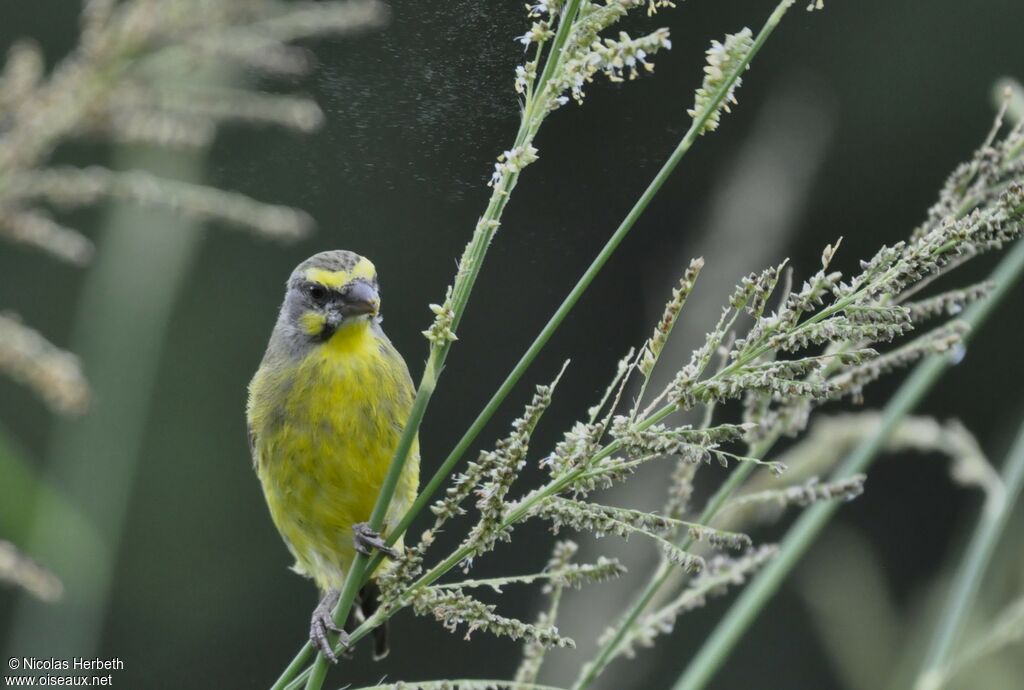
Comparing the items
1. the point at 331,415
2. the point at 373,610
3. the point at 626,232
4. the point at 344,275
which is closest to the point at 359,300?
the point at 344,275

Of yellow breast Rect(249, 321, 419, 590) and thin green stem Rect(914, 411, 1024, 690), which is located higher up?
thin green stem Rect(914, 411, 1024, 690)

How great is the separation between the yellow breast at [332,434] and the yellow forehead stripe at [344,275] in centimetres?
11

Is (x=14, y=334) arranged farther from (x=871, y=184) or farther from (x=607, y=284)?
(x=871, y=184)

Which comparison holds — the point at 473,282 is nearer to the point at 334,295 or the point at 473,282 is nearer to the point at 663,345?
the point at 663,345

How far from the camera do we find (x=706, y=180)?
17.8ft

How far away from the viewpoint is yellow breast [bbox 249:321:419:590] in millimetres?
2549

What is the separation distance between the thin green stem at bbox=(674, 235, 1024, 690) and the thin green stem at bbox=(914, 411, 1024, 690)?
0.17 m

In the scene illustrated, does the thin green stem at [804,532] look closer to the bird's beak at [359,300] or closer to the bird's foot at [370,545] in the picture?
the bird's foot at [370,545]

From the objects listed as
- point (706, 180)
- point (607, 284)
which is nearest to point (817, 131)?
point (607, 284)

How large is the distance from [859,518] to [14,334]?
7158 mm

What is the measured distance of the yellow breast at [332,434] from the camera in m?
2.55

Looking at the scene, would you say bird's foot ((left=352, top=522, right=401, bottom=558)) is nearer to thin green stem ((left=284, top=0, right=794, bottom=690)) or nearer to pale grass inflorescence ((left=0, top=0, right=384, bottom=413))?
thin green stem ((left=284, top=0, right=794, bottom=690))

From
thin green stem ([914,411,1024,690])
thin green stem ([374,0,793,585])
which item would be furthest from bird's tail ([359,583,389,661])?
thin green stem ([374,0,793,585])

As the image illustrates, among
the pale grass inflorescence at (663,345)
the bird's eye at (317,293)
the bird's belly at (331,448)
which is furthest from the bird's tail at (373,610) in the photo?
the pale grass inflorescence at (663,345)
